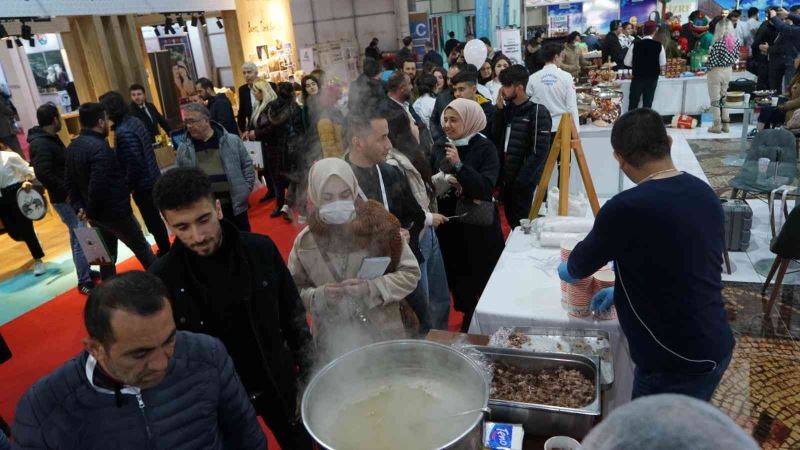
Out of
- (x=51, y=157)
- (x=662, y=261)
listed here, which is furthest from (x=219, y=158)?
(x=662, y=261)

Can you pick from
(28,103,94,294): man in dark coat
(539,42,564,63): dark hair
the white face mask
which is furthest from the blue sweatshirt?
(28,103,94,294): man in dark coat

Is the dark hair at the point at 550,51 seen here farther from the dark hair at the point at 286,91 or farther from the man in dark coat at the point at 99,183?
the man in dark coat at the point at 99,183

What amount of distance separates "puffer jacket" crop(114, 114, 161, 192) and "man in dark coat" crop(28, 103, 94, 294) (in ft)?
1.99

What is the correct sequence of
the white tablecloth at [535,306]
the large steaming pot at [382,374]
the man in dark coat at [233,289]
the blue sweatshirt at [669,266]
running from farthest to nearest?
the white tablecloth at [535,306], the man in dark coat at [233,289], the blue sweatshirt at [669,266], the large steaming pot at [382,374]

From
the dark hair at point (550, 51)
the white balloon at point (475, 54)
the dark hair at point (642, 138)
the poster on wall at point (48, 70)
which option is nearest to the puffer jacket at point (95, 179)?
the dark hair at point (642, 138)

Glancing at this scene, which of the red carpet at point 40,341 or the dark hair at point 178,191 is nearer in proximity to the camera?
the dark hair at point 178,191

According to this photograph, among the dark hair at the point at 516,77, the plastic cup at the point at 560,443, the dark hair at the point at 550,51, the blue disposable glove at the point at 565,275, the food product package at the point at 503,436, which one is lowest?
the food product package at the point at 503,436

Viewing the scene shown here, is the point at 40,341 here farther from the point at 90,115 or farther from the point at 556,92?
the point at 556,92

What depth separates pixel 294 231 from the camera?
19.7ft

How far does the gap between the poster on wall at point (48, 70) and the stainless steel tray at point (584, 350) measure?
10.3 metres

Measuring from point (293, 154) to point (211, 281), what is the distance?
4.56m

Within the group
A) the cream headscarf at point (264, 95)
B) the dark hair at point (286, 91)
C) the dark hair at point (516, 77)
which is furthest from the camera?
the cream headscarf at point (264, 95)

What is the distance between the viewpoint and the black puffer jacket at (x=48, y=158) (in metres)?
4.52

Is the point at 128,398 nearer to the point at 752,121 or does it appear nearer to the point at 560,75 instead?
the point at 560,75
